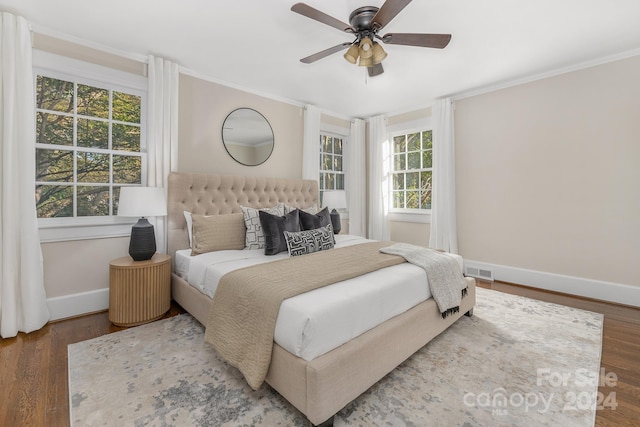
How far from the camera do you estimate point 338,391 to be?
138 cm

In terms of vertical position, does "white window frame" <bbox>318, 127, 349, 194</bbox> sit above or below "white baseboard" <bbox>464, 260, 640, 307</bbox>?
above

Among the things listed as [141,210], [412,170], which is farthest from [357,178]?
[141,210]

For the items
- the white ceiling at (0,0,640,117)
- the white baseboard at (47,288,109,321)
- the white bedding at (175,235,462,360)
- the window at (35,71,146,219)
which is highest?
the white ceiling at (0,0,640,117)

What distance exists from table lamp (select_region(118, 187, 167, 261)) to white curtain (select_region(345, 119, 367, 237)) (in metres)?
3.35

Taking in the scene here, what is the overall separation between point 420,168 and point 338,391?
406 centimetres

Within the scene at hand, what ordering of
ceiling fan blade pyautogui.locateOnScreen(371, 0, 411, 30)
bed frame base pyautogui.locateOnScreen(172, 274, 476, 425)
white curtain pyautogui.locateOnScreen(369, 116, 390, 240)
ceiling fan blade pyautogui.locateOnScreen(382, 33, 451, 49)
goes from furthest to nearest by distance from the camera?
white curtain pyautogui.locateOnScreen(369, 116, 390, 240)
ceiling fan blade pyautogui.locateOnScreen(382, 33, 451, 49)
ceiling fan blade pyautogui.locateOnScreen(371, 0, 411, 30)
bed frame base pyautogui.locateOnScreen(172, 274, 476, 425)

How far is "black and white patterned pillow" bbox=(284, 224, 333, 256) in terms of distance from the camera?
8.65ft

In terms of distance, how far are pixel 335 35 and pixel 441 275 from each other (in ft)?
7.77

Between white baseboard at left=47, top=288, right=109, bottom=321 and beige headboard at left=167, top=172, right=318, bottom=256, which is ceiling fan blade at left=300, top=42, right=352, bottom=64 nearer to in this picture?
beige headboard at left=167, top=172, right=318, bottom=256

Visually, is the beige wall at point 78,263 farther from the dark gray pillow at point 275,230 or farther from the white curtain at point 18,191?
the dark gray pillow at point 275,230

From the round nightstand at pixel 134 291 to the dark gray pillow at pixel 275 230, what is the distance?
100cm

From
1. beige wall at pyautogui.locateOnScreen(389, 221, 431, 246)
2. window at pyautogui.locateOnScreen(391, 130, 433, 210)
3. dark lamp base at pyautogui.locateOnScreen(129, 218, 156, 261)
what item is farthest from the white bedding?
window at pyautogui.locateOnScreen(391, 130, 433, 210)

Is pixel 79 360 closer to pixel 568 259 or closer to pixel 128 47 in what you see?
pixel 128 47

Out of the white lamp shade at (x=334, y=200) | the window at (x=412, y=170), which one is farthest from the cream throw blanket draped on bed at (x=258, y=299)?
the window at (x=412, y=170)
